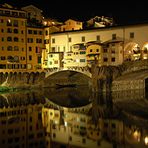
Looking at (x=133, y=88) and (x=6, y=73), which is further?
(x=6, y=73)

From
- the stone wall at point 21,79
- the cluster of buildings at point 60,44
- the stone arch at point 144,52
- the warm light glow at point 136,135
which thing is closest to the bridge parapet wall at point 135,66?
the stone arch at point 144,52

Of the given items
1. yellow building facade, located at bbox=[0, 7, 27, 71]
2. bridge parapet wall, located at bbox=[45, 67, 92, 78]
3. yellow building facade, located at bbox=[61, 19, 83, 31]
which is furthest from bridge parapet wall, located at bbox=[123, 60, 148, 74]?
yellow building facade, located at bbox=[61, 19, 83, 31]

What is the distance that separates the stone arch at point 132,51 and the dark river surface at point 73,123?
8347mm

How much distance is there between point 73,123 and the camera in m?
20.7

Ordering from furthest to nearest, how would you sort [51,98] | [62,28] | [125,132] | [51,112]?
[62,28], [51,98], [51,112], [125,132]

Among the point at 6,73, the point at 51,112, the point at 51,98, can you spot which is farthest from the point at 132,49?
the point at 51,112

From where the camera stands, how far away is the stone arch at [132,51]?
127 ft

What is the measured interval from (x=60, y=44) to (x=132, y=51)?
33.9 ft

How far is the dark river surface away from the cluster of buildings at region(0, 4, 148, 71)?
28.9 feet

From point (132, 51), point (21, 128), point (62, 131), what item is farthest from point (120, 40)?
point (21, 128)

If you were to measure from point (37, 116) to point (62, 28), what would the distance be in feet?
94.7

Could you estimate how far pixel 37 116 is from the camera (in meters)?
22.8

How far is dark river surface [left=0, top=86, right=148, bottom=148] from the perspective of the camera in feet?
51.9

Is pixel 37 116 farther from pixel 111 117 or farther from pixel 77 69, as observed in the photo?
pixel 77 69
